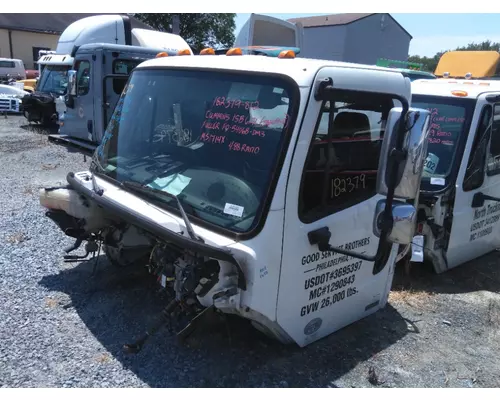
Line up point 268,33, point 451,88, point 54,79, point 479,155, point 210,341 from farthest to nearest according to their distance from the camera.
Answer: point 54,79
point 268,33
point 451,88
point 479,155
point 210,341

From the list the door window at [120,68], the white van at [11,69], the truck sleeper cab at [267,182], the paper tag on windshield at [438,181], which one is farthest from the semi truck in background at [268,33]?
the white van at [11,69]

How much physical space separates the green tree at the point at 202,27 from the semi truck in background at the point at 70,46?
88.1ft

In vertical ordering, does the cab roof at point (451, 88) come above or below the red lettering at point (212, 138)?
above

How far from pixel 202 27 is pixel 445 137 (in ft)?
128

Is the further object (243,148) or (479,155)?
(479,155)

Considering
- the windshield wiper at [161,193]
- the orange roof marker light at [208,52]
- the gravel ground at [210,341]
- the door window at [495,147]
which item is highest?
the orange roof marker light at [208,52]

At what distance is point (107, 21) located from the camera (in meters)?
13.3

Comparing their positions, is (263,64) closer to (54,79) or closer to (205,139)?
(205,139)

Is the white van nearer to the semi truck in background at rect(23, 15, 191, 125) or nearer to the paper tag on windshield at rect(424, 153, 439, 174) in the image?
the semi truck in background at rect(23, 15, 191, 125)

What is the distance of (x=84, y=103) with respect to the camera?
11648mm

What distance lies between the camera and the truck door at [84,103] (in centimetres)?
1142

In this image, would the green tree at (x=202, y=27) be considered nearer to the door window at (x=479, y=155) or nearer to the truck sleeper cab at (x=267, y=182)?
the door window at (x=479, y=155)

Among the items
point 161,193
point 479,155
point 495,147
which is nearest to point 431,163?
point 479,155

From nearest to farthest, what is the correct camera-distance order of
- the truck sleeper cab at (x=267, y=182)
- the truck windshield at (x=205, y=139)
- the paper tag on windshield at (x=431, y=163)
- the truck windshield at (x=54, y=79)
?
the truck sleeper cab at (x=267, y=182) → the truck windshield at (x=205, y=139) → the paper tag on windshield at (x=431, y=163) → the truck windshield at (x=54, y=79)
